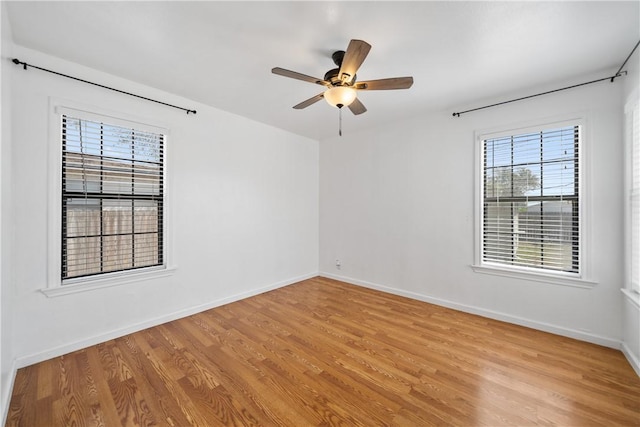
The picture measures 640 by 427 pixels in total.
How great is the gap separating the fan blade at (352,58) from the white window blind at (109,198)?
2353mm

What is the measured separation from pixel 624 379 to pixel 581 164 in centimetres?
196

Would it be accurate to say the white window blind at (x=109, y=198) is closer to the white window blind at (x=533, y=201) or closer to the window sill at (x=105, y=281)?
the window sill at (x=105, y=281)

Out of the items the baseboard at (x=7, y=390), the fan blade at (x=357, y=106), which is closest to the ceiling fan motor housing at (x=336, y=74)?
the fan blade at (x=357, y=106)

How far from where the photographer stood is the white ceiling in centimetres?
185

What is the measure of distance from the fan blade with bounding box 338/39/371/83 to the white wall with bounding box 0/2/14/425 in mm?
2235

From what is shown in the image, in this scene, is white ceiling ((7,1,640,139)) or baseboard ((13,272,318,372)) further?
baseboard ((13,272,318,372))

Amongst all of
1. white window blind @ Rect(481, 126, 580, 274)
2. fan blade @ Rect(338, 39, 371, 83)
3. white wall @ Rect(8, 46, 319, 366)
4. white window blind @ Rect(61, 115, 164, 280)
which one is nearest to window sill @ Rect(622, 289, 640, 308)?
white window blind @ Rect(481, 126, 580, 274)

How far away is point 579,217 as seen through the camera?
2.77 meters

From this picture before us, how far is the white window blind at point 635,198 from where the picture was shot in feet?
7.43

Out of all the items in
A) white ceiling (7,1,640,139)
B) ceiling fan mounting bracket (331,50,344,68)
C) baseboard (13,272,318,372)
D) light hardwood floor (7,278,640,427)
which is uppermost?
white ceiling (7,1,640,139)

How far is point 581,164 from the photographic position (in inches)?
→ 108

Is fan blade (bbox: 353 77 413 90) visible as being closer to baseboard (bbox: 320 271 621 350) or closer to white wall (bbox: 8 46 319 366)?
white wall (bbox: 8 46 319 366)

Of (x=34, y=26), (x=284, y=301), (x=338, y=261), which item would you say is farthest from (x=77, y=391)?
(x=338, y=261)

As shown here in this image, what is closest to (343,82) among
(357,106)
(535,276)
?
(357,106)
